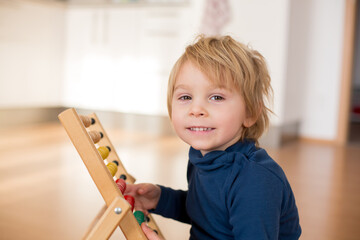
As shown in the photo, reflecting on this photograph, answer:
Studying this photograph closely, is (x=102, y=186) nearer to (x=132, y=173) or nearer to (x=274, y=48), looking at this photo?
(x=132, y=173)

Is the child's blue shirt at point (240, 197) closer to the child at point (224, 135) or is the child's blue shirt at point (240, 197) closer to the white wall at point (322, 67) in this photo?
the child at point (224, 135)

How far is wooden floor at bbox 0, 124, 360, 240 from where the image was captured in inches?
78.2

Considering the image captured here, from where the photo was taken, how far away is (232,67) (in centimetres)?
93

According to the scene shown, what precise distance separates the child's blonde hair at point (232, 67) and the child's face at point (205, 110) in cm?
1

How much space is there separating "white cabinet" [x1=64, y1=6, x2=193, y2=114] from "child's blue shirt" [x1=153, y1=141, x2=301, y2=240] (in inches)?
145

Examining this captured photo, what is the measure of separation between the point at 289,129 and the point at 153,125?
1.47m

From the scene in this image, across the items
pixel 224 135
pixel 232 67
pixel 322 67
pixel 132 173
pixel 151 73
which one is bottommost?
pixel 132 173

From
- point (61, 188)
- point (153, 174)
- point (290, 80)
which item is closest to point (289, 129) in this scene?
point (290, 80)

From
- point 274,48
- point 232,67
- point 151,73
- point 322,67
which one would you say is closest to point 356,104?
point 322,67

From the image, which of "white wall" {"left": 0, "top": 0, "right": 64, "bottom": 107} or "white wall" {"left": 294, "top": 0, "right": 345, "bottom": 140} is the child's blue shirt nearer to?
"white wall" {"left": 294, "top": 0, "right": 345, "bottom": 140}

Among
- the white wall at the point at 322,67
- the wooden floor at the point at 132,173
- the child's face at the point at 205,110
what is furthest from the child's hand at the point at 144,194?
the white wall at the point at 322,67

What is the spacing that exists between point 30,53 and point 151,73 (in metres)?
1.42

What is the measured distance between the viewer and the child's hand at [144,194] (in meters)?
1.14

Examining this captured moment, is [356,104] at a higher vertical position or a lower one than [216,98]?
lower
